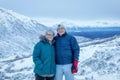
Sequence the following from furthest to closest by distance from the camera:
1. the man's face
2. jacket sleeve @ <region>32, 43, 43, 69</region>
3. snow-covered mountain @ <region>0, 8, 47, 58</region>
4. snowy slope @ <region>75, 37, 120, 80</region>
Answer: snow-covered mountain @ <region>0, 8, 47, 58</region> < snowy slope @ <region>75, 37, 120, 80</region> < the man's face < jacket sleeve @ <region>32, 43, 43, 69</region>

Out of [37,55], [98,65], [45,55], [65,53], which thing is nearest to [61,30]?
[65,53]

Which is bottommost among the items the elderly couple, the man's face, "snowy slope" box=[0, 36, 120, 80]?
"snowy slope" box=[0, 36, 120, 80]

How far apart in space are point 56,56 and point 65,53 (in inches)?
8.1

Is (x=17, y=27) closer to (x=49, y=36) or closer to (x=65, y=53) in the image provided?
(x=65, y=53)

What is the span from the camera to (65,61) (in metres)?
9.05

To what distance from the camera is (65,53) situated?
9.01m

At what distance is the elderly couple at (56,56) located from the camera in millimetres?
8773

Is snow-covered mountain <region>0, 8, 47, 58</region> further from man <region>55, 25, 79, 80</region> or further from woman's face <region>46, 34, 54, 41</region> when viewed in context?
woman's face <region>46, 34, 54, 41</region>

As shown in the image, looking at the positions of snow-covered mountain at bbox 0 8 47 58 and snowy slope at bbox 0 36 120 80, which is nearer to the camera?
snowy slope at bbox 0 36 120 80

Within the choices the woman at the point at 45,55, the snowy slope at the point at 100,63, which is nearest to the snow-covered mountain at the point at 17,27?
the snowy slope at the point at 100,63

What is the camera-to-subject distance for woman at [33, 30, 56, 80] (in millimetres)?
8742

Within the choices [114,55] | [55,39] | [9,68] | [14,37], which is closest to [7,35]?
[14,37]

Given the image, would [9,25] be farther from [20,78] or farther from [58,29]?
[58,29]

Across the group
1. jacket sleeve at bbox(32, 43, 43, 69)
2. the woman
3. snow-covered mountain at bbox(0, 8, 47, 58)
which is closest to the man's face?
the woman
